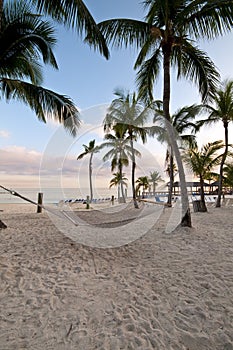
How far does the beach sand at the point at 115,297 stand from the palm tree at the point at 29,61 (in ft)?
9.82

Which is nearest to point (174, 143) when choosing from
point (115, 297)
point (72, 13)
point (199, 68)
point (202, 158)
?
point (199, 68)

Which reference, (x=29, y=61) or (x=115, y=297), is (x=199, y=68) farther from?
(x=115, y=297)

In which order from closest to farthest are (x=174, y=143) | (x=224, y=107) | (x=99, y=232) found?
(x=99, y=232) → (x=174, y=143) → (x=224, y=107)

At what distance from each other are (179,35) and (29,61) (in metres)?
3.37

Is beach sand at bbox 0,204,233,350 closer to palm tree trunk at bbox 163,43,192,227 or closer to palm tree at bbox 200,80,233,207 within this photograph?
palm tree trunk at bbox 163,43,192,227

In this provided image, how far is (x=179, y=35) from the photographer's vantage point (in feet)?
15.7

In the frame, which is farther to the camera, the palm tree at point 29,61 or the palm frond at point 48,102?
the palm frond at point 48,102

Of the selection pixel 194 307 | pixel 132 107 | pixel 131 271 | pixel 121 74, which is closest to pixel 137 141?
pixel 132 107

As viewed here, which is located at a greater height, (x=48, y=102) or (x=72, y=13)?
(x=72, y=13)

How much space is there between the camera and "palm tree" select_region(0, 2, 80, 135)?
13.9ft

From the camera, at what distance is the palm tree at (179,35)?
416 cm

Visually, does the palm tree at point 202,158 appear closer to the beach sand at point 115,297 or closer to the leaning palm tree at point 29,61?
the leaning palm tree at point 29,61

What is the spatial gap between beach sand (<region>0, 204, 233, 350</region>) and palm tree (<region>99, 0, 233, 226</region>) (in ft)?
7.02

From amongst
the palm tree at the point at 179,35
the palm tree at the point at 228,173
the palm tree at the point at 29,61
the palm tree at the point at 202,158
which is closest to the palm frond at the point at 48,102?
the palm tree at the point at 29,61
